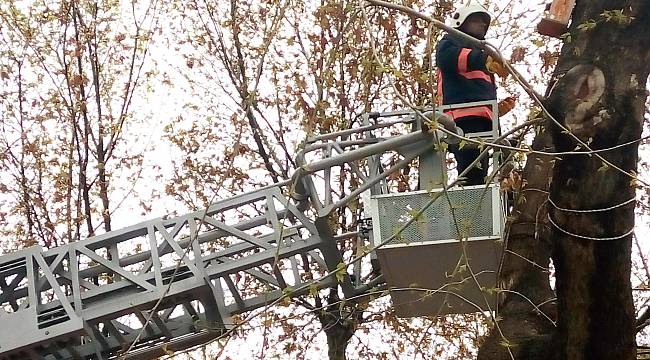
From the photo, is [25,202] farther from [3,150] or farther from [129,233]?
[129,233]

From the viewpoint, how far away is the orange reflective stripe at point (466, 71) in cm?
559

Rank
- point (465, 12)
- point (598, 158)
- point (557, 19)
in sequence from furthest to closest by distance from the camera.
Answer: point (465, 12), point (557, 19), point (598, 158)

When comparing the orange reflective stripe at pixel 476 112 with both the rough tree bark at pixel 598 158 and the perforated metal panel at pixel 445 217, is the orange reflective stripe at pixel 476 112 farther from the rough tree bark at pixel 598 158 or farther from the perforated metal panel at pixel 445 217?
the rough tree bark at pixel 598 158

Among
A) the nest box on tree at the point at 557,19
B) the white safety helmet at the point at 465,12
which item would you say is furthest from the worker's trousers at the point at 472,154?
the nest box on tree at the point at 557,19

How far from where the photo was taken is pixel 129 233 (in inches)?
245

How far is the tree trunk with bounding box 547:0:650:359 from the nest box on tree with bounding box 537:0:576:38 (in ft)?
0.45

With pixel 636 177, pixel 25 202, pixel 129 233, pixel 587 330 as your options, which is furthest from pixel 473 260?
pixel 25 202

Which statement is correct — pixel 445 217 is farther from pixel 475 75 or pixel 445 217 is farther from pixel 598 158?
pixel 598 158

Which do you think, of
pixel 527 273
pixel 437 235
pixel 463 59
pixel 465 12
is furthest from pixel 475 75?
pixel 527 273

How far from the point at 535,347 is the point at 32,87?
8.41m

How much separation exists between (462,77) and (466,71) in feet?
0.20

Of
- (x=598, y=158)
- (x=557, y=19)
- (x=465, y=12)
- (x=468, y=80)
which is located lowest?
(x=598, y=158)

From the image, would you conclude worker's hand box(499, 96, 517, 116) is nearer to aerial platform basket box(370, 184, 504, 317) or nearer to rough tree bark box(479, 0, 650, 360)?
aerial platform basket box(370, 184, 504, 317)

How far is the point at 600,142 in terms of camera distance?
11.7 ft
